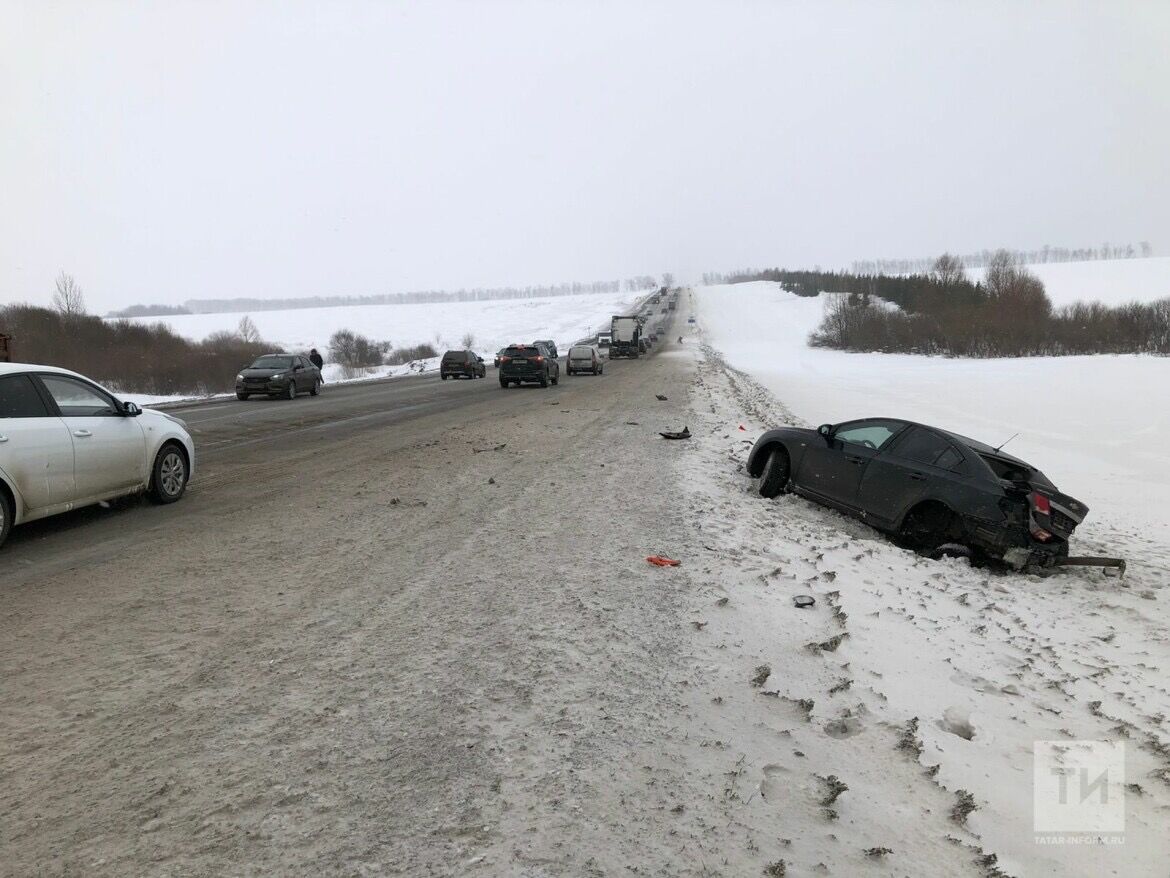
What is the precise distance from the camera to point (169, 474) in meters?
8.07

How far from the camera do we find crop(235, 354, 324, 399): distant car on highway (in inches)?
896

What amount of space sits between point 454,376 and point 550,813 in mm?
32777

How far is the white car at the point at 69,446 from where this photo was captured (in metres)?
6.05

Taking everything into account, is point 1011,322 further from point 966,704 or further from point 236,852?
point 236,852

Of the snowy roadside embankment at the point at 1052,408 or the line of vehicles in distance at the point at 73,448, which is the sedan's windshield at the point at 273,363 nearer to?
the line of vehicles in distance at the point at 73,448

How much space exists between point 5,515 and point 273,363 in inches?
744

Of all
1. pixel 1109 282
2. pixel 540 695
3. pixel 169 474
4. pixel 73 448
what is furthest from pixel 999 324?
pixel 1109 282

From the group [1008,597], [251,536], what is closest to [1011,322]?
[1008,597]

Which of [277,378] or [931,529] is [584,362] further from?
[931,529]

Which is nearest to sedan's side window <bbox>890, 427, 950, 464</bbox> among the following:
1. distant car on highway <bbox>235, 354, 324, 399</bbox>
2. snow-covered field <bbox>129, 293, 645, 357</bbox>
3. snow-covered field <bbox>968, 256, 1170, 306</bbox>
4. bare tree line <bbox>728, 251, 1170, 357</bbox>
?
distant car on highway <bbox>235, 354, 324, 399</bbox>

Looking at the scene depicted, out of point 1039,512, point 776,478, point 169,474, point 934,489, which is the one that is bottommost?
point 776,478

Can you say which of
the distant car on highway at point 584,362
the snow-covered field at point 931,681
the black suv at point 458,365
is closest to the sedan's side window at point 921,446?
the snow-covered field at point 931,681

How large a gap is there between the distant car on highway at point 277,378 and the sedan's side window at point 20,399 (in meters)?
17.3

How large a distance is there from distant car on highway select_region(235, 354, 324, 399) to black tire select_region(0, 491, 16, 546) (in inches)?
704
